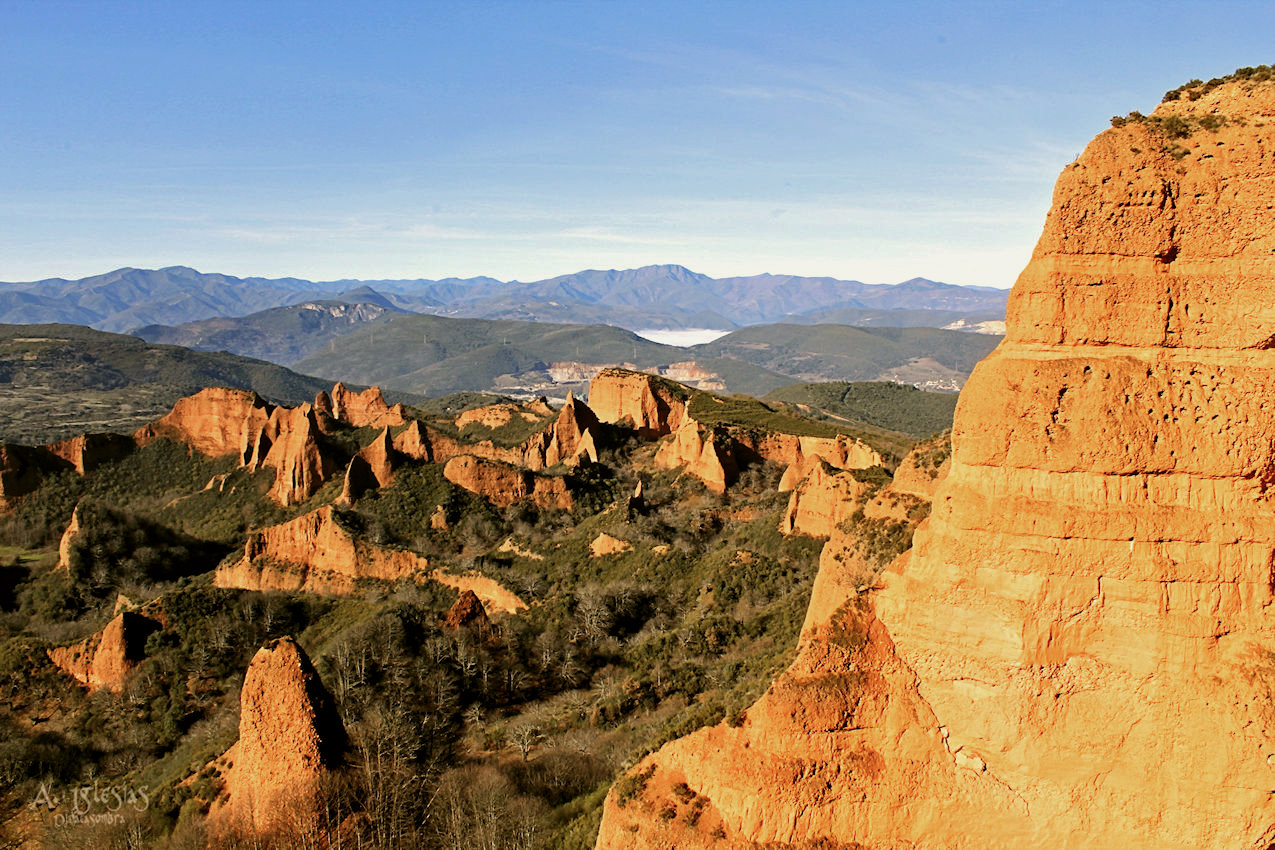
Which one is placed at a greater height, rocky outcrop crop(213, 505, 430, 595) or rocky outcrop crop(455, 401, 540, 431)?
rocky outcrop crop(455, 401, 540, 431)

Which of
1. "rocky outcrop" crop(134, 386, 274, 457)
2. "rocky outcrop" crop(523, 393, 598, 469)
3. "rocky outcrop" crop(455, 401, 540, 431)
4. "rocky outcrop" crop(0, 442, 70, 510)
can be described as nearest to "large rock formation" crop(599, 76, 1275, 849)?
"rocky outcrop" crop(523, 393, 598, 469)

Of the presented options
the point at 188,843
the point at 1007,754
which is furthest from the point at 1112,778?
the point at 188,843

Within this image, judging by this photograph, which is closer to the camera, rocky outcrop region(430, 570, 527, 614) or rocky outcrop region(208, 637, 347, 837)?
rocky outcrop region(208, 637, 347, 837)

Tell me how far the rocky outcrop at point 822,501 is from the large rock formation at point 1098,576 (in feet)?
75.8

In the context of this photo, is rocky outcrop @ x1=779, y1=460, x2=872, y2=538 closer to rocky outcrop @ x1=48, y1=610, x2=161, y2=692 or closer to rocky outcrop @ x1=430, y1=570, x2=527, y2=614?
rocky outcrop @ x1=430, y1=570, x2=527, y2=614

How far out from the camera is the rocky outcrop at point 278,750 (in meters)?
21.6

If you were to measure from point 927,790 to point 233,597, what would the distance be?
37770 mm

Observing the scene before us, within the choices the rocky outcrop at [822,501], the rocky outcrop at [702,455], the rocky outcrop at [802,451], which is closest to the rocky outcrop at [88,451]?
the rocky outcrop at [702,455]

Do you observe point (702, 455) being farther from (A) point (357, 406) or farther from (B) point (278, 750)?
(B) point (278, 750)

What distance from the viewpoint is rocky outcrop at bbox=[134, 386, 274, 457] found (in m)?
74.8

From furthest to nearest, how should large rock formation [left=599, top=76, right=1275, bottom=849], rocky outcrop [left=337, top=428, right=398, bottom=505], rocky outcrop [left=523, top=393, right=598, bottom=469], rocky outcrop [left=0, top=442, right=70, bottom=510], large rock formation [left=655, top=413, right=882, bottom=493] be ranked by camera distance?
1. rocky outcrop [left=523, top=393, right=598, bottom=469]
2. rocky outcrop [left=0, top=442, right=70, bottom=510]
3. large rock formation [left=655, top=413, right=882, bottom=493]
4. rocky outcrop [left=337, top=428, right=398, bottom=505]
5. large rock formation [left=599, top=76, right=1275, bottom=849]

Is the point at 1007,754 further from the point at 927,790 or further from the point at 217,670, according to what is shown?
the point at 217,670

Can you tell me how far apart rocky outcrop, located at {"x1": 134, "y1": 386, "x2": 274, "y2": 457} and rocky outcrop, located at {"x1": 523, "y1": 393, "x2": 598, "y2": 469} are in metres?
25.7
